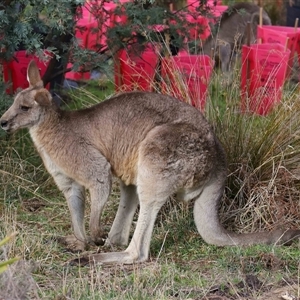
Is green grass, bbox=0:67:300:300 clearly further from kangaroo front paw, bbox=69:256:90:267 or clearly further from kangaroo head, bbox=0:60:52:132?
kangaroo head, bbox=0:60:52:132

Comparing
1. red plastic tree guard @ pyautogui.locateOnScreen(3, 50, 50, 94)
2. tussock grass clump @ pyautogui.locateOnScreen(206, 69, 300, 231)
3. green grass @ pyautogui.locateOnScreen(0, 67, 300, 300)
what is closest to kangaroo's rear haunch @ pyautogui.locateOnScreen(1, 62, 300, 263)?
green grass @ pyautogui.locateOnScreen(0, 67, 300, 300)

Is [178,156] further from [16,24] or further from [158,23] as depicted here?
[158,23]

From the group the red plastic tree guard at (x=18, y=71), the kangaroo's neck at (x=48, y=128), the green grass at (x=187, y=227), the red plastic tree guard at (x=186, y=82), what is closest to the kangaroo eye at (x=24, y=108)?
the kangaroo's neck at (x=48, y=128)

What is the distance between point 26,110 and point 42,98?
123mm

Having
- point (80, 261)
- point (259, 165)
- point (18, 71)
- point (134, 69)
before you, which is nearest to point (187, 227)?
point (259, 165)

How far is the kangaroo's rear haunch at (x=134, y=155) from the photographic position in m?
4.76

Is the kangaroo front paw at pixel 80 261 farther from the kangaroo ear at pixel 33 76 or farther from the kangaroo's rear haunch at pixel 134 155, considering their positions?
the kangaroo ear at pixel 33 76

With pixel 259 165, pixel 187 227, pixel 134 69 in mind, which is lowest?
pixel 187 227

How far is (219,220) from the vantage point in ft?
16.7

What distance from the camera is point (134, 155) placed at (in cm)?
492

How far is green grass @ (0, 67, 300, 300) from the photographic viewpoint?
4.20m

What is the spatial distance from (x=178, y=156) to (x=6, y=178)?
5.80 feet

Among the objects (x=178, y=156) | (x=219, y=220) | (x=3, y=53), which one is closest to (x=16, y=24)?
(x=3, y=53)

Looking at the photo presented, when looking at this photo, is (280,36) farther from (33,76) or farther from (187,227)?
(33,76)
